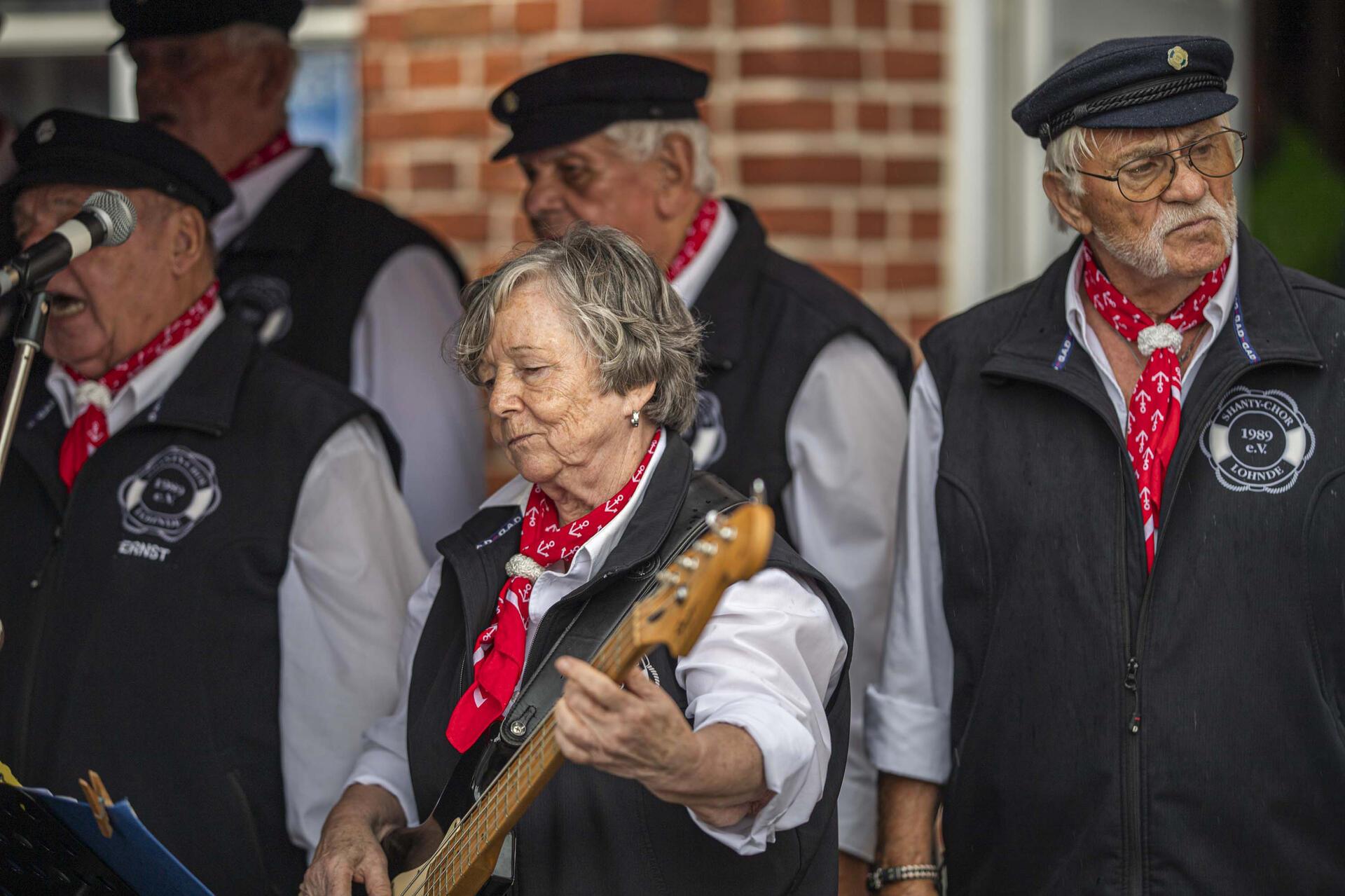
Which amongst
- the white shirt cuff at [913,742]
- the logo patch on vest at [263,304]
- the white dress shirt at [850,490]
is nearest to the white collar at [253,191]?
the logo patch on vest at [263,304]

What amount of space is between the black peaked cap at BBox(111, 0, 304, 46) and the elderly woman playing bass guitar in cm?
174

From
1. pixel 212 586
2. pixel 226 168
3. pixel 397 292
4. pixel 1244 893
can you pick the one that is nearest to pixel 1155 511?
pixel 1244 893

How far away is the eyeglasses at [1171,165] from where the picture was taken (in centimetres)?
258

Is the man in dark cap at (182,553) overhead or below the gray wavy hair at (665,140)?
below

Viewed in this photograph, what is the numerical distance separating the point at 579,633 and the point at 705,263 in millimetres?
1310

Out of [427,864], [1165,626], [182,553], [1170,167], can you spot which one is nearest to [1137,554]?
[1165,626]

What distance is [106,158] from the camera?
3109 millimetres

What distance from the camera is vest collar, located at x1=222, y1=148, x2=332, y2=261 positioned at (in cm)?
375

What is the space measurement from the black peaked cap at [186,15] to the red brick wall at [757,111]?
0.79 metres

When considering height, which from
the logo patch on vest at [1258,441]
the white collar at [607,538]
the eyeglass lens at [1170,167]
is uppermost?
the eyeglass lens at [1170,167]

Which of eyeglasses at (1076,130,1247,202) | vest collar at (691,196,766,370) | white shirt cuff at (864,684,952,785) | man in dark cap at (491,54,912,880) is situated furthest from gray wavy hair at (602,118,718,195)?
white shirt cuff at (864,684,952,785)

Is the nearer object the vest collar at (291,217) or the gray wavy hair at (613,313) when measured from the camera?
the gray wavy hair at (613,313)

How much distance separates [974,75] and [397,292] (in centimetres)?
184

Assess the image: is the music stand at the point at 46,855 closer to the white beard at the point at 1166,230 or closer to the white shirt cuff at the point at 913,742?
the white shirt cuff at the point at 913,742
